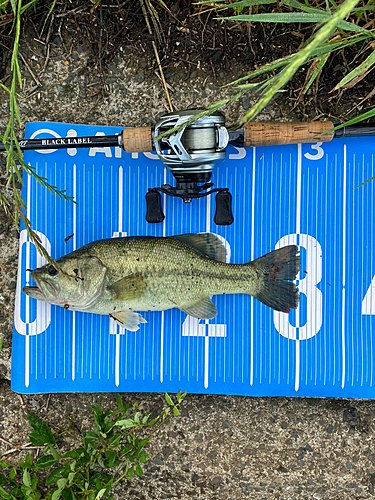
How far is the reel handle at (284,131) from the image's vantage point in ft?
8.65

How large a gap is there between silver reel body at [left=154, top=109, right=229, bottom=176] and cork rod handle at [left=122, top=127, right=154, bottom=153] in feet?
0.60

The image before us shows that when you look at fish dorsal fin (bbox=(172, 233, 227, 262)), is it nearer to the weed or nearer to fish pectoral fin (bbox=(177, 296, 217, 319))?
fish pectoral fin (bbox=(177, 296, 217, 319))

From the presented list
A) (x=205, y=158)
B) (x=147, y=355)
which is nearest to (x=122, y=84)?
(x=205, y=158)

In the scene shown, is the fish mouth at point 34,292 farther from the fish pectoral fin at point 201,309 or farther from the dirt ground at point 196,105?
the fish pectoral fin at point 201,309

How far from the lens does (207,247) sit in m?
2.88

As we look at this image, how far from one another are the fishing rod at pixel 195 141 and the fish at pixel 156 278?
13.3 inches

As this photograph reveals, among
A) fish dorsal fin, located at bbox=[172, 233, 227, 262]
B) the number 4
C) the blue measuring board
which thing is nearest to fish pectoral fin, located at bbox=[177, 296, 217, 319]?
the blue measuring board

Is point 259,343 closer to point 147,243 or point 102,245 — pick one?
point 147,243

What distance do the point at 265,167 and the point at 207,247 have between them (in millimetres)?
788

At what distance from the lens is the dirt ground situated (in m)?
2.90

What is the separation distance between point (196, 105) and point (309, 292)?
1721 millimetres

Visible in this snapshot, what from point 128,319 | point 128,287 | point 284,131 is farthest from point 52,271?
point 284,131

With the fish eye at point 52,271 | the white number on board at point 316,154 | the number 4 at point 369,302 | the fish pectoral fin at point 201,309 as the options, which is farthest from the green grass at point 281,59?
the number 4 at point 369,302

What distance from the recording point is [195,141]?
242cm
